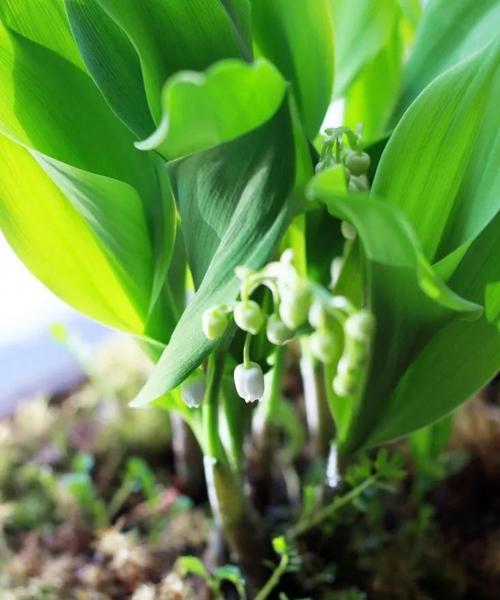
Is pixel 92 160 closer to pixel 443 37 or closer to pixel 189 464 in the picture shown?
pixel 443 37

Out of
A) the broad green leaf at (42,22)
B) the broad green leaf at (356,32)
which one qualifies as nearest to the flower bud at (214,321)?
the broad green leaf at (42,22)

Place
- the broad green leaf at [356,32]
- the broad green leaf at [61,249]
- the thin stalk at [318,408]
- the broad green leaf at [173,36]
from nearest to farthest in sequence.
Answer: the broad green leaf at [173,36] → the broad green leaf at [61,249] → the broad green leaf at [356,32] → the thin stalk at [318,408]

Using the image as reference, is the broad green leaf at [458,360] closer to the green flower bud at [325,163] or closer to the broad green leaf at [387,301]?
the broad green leaf at [387,301]

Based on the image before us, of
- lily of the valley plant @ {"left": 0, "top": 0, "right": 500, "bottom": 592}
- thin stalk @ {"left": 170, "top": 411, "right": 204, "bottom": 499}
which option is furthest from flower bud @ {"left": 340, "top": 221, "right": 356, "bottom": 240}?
thin stalk @ {"left": 170, "top": 411, "right": 204, "bottom": 499}

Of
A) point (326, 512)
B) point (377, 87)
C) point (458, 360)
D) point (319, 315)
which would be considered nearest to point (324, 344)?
point (319, 315)

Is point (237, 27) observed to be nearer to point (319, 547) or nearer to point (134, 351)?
point (319, 547)

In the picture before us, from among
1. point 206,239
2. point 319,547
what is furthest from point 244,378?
Result: point 319,547
